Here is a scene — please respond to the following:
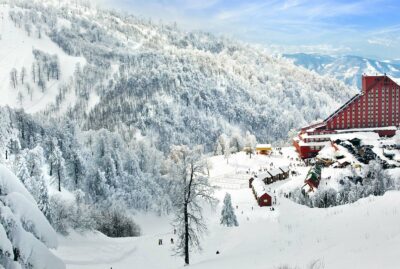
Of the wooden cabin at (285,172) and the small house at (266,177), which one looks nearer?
the small house at (266,177)

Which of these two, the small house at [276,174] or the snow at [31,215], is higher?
the snow at [31,215]

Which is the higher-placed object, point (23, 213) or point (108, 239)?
point (23, 213)

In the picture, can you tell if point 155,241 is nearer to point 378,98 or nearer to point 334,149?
point 334,149

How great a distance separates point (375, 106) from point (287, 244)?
5049 inches

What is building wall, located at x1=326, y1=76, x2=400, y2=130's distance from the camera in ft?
460

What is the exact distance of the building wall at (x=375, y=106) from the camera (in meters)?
140

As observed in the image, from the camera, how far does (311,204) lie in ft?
250

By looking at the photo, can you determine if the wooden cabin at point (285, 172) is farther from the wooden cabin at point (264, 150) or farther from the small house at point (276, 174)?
the wooden cabin at point (264, 150)

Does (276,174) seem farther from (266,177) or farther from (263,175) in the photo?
(263,175)

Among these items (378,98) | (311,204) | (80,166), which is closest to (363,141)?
(378,98)

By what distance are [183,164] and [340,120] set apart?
381 feet

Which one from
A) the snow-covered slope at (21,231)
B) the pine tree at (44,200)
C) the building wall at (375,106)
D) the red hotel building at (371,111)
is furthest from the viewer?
the building wall at (375,106)

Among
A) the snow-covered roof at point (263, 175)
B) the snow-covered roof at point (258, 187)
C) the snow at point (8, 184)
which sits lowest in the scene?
the snow-covered roof at point (258, 187)

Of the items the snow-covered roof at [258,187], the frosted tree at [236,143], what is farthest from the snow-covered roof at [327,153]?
the frosted tree at [236,143]
